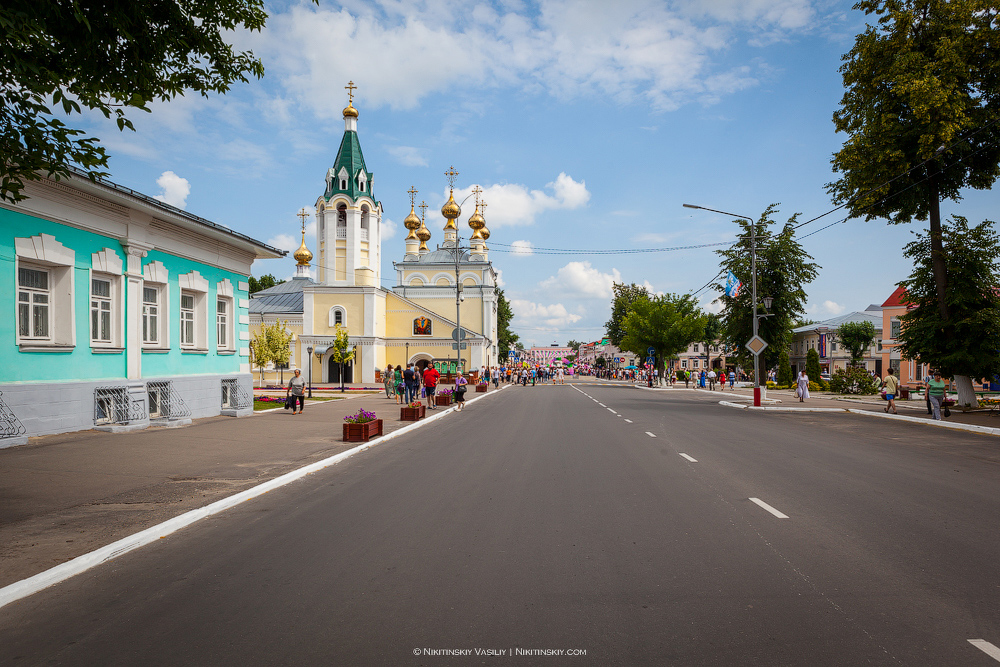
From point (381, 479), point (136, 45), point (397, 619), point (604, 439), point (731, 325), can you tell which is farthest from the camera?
point (731, 325)

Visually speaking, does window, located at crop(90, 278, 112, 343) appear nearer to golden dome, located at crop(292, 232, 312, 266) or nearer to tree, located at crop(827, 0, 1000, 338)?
tree, located at crop(827, 0, 1000, 338)

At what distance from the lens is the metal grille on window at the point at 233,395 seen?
68.6ft

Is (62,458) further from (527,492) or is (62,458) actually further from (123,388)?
(527,492)

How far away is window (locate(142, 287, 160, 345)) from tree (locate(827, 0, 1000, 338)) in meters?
23.6

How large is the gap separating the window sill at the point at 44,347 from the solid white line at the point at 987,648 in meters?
15.5

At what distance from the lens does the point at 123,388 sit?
15578 mm

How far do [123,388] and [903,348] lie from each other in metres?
25.8

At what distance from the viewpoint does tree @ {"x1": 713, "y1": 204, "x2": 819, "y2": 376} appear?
4375cm

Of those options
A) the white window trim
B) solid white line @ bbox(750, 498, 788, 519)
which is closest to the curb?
solid white line @ bbox(750, 498, 788, 519)

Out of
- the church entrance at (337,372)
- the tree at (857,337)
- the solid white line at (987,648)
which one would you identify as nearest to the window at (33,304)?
the solid white line at (987,648)

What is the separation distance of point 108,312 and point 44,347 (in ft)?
7.94

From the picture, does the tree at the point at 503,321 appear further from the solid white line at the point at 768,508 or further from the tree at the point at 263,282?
the solid white line at the point at 768,508

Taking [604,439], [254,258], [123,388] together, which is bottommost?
[604,439]

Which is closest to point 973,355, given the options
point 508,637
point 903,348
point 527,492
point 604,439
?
point 903,348
